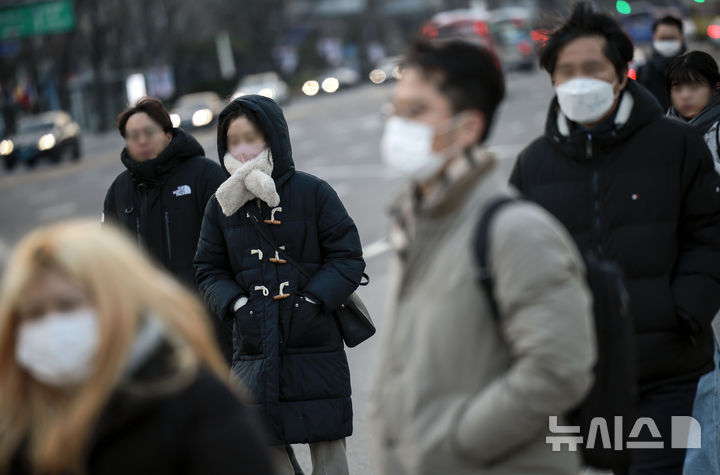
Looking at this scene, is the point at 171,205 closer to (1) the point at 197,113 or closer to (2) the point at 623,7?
(2) the point at 623,7

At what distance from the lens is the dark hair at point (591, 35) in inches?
159

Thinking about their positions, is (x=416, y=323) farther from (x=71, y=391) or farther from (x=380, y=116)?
(x=380, y=116)

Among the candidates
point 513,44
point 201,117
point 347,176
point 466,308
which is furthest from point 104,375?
point 513,44

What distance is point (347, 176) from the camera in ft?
78.8

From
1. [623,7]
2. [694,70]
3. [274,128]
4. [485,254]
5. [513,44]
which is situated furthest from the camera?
[513,44]

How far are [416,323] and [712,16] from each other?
46.9m

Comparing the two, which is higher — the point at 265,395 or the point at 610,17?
the point at 610,17

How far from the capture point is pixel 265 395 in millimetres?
4750

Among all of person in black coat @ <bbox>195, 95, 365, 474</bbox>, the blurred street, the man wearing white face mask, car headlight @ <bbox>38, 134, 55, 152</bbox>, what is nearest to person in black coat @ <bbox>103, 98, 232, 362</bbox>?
person in black coat @ <bbox>195, 95, 365, 474</bbox>

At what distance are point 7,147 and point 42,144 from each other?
123cm

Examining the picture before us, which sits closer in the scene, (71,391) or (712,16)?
(71,391)

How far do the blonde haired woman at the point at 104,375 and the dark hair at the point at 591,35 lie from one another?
212 cm

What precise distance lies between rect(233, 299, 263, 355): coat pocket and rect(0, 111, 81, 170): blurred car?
3248 centimetres

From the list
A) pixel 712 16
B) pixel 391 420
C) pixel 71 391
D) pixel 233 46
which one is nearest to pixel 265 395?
pixel 391 420
